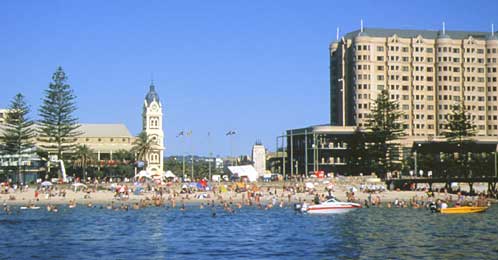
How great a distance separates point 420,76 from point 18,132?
66.9 metres

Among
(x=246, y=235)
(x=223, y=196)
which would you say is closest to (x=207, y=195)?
(x=223, y=196)

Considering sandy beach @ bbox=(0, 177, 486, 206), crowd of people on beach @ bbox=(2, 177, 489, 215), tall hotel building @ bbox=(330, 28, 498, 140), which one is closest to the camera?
crowd of people on beach @ bbox=(2, 177, 489, 215)

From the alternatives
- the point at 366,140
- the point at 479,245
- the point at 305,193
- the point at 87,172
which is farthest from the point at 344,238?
the point at 87,172

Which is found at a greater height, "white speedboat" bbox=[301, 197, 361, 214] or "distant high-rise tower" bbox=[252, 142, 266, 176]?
"distant high-rise tower" bbox=[252, 142, 266, 176]

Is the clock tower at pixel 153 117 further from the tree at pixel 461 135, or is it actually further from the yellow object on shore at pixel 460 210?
the yellow object on shore at pixel 460 210

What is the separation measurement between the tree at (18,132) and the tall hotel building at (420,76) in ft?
174

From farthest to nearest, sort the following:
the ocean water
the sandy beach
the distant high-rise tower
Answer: the distant high-rise tower
the sandy beach
the ocean water

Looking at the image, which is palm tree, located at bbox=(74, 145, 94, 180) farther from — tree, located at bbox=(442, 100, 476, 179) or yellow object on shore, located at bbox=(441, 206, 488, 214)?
yellow object on shore, located at bbox=(441, 206, 488, 214)

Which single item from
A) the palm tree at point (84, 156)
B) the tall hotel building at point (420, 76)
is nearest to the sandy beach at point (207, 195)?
the palm tree at point (84, 156)

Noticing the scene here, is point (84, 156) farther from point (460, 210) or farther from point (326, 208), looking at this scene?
point (460, 210)

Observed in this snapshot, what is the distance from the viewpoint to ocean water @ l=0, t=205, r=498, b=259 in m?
43.8

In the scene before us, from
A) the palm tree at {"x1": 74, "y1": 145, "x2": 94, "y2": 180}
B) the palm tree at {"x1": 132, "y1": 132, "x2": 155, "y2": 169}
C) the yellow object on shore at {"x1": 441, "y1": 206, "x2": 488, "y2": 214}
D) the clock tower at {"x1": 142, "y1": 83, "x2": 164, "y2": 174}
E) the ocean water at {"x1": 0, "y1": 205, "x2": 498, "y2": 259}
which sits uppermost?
the clock tower at {"x1": 142, "y1": 83, "x2": 164, "y2": 174}

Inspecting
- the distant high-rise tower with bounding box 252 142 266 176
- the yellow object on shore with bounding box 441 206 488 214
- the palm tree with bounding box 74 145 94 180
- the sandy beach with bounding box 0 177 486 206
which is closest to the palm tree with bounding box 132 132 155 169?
the palm tree with bounding box 74 145 94 180

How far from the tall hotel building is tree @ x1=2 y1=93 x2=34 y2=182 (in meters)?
53.0
